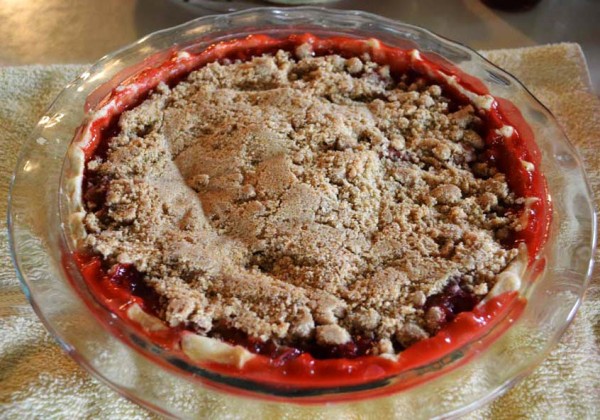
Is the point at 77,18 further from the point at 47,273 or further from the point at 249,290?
the point at 249,290

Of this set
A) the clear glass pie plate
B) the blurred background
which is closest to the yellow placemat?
the clear glass pie plate

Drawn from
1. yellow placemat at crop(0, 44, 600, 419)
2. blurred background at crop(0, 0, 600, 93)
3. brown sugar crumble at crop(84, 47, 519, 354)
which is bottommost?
yellow placemat at crop(0, 44, 600, 419)

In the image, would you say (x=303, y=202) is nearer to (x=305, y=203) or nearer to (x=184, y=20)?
(x=305, y=203)

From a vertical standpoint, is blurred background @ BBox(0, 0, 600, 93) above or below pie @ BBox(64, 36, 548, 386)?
above

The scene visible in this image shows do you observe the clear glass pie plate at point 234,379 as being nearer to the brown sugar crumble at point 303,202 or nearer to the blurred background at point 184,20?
the brown sugar crumble at point 303,202

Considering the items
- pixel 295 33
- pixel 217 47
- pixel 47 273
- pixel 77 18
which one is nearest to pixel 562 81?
pixel 295 33

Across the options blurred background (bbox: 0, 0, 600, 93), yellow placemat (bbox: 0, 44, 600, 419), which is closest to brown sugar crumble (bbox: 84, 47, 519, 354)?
yellow placemat (bbox: 0, 44, 600, 419)

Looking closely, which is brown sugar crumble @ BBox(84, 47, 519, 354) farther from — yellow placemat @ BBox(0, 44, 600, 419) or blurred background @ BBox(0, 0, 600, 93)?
blurred background @ BBox(0, 0, 600, 93)

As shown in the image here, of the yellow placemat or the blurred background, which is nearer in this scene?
the yellow placemat
